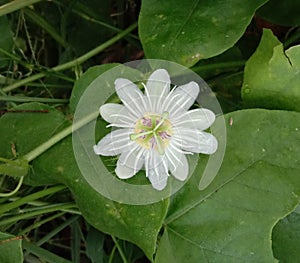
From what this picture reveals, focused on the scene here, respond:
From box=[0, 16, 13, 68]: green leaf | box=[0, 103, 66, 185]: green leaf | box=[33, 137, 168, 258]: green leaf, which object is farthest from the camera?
box=[0, 16, 13, 68]: green leaf

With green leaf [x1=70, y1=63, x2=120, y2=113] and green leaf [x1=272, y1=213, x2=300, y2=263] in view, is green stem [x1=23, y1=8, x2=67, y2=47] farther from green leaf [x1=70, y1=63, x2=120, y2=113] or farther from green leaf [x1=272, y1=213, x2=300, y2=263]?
green leaf [x1=272, y1=213, x2=300, y2=263]

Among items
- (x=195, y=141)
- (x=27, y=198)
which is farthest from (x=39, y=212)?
(x=195, y=141)

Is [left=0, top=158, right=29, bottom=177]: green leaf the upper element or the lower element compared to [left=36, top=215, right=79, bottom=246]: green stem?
upper

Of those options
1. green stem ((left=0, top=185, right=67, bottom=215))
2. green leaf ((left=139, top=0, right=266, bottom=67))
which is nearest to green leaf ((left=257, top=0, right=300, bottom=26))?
green leaf ((left=139, top=0, right=266, bottom=67))

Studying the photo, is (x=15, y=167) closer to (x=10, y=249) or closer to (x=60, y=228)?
(x=10, y=249)

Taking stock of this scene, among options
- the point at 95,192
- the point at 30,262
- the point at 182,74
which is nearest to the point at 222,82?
the point at 182,74

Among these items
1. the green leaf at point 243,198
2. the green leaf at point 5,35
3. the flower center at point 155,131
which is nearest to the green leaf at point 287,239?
the green leaf at point 243,198

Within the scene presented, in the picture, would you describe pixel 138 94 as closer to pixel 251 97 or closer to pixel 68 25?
pixel 251 97

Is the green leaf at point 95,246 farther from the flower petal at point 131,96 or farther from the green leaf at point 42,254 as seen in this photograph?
the flower petal at point 131,96
